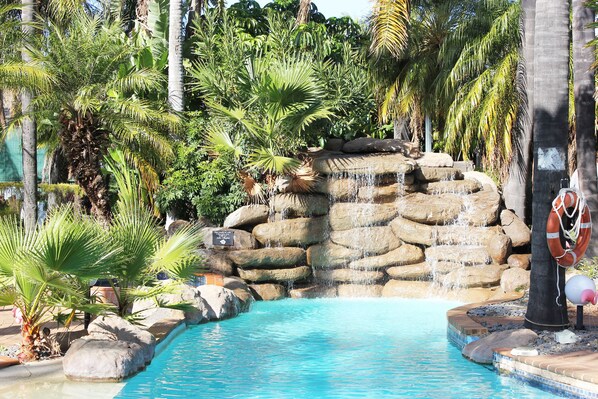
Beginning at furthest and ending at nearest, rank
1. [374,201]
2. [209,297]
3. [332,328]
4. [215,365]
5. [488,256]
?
[374,201] → [488,256] → [209,297] → [332,328] → [215,365]

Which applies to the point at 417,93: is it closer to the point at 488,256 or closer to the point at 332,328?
the point at 488,256

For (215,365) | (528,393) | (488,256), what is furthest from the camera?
(488,256)

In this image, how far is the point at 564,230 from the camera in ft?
31.3

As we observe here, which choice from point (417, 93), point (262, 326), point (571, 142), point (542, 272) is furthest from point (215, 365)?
point (417, 93)

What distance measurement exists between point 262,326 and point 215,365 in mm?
3075

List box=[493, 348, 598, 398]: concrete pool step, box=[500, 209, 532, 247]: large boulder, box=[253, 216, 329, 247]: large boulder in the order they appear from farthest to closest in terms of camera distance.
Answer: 1. box=[253, 216, 329, 247]: large boulder
2. box=[500, 209, 532, 247]: large boulder
3. box=[493, 348, 598, 398]: concrete pool step

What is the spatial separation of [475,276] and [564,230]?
623cm

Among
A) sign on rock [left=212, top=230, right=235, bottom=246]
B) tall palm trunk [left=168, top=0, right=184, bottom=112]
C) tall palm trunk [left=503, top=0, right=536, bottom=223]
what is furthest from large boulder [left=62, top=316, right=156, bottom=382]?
tall palm trunk [left=503, top=0, right=536, bottom=223]

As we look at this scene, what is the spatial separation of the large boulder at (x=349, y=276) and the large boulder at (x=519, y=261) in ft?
8.55

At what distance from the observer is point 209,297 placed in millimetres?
13242

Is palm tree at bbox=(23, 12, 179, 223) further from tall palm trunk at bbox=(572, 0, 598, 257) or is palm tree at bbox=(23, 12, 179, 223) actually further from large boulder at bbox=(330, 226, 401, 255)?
tall palm trunk at bbox=(572, 0, 598, 257)

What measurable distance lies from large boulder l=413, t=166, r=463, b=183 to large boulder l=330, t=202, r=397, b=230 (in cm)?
117

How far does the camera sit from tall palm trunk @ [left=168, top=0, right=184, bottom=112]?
1942cm

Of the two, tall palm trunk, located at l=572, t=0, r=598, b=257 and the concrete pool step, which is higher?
tall palm trunk, located at l=572, t=0, r=598, b=257
